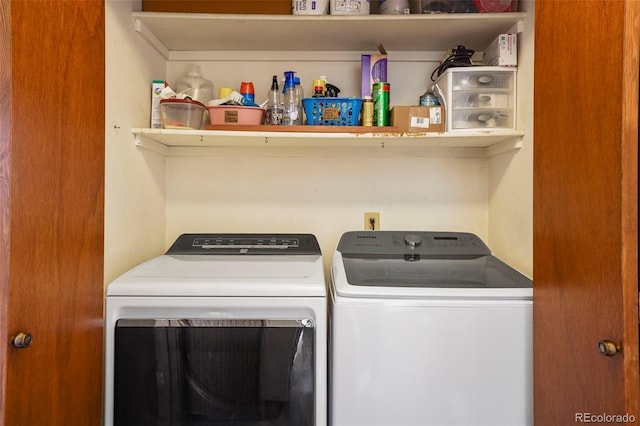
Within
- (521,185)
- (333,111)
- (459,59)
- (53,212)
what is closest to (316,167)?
(333,111)

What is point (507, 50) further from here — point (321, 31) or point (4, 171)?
point (4, 171)

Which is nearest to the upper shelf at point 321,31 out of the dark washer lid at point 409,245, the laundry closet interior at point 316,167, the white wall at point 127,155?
the laundry closet interior at point 316,167

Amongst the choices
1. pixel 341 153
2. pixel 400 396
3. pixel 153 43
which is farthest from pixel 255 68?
pixel 400 396

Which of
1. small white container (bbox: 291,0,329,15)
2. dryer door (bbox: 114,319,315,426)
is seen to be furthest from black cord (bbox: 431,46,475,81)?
dryer door (bbox: 114,319,315,426)

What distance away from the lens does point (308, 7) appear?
4.68 feet

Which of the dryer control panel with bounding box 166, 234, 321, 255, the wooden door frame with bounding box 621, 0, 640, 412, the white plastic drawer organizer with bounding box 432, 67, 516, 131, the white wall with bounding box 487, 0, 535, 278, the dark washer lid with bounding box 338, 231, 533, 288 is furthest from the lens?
the dryer control panel with bounding box 166, 234, 321, 255

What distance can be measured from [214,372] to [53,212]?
0.62m

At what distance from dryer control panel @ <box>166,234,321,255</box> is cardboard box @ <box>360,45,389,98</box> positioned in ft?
2.17

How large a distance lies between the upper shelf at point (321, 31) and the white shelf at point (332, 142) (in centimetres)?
41

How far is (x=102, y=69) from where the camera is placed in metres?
1.14

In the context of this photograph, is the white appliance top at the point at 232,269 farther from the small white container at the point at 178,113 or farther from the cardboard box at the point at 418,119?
the cardboard box at the point at 418,119

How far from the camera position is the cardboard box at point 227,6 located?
57.9 inches

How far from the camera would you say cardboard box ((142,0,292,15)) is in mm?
1471

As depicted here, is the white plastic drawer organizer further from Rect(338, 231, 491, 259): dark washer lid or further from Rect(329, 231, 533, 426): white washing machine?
Rect(329, 231, 533, 426): white washing machine
